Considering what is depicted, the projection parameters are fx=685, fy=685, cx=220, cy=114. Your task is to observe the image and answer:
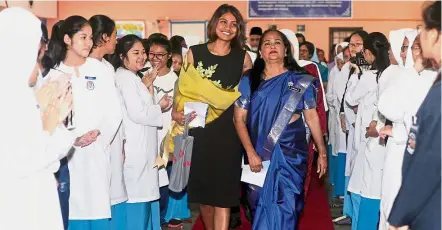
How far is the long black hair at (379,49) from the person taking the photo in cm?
464

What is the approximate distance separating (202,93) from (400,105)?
144 cm

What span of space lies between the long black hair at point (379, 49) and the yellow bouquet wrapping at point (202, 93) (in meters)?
1.06

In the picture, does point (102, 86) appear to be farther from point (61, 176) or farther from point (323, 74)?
point (323, 74)

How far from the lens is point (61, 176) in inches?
137

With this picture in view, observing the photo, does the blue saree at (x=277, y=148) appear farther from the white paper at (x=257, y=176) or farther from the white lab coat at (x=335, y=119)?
the white lab coat at (x=335, y=119)

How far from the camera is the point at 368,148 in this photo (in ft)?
14.6

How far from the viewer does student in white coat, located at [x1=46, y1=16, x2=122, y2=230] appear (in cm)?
365

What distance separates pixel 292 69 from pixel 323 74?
14.9 ft

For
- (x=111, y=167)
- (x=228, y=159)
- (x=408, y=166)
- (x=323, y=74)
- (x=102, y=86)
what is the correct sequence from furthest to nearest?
(x=323, y=74) < (x=228, y=159) < (x=111, y=167) < (x=102, y=86) < (x=408, y=166)

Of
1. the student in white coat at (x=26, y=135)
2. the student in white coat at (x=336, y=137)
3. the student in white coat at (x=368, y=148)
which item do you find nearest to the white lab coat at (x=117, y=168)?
the student in white coat at (x=26, y=135)

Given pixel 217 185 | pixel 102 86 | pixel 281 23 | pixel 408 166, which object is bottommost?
pixel 217 185

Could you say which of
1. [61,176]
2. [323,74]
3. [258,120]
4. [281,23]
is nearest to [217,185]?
[258,120]

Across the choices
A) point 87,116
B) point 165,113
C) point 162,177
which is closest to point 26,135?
point 87,116

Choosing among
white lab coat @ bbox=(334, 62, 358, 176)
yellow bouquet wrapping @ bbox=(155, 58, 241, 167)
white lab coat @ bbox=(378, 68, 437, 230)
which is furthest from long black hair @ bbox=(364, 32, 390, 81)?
white lab coat @ bbox=(378, 68, 437, 230)
